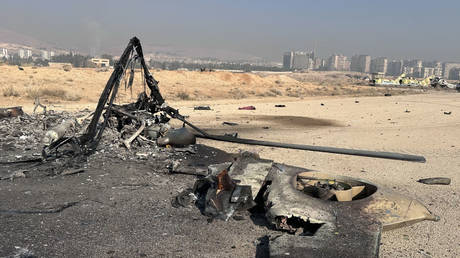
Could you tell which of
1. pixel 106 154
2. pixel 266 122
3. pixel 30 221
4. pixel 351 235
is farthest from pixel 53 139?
pixel 266 122

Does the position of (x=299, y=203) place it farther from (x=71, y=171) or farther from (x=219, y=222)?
(x=71, y=171)

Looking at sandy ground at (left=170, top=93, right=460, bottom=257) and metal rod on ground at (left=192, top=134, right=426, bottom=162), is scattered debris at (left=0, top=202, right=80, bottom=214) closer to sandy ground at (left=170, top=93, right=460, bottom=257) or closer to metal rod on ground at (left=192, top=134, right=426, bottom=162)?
sandy ground at (left=170, top=93, right=460, bottom=257)

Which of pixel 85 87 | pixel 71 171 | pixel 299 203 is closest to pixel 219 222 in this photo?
pixel 299 203

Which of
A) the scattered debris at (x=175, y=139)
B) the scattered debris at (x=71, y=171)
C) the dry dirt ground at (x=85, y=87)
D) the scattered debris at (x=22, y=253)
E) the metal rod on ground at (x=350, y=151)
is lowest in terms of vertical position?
the scattered debris at (x=22, y=253)

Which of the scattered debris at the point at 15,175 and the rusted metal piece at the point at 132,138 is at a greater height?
the rusted metal piece at the point at 132,138

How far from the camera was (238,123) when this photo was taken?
16.4 m

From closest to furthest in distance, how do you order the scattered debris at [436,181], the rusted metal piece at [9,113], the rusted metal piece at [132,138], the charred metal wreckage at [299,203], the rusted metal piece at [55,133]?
1. the charred metal wreckage at [299,203]
2. the scattered debris at [436,181]
3. the rusted metal piece at [55,133]
4. the rusted metal piece at [132,138]
5. the rusted metal piece at [9,113]

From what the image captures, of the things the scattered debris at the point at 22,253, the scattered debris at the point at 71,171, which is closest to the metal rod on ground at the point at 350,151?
the scattered debris at the point at 71,171

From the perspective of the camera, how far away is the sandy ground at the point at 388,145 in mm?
5250

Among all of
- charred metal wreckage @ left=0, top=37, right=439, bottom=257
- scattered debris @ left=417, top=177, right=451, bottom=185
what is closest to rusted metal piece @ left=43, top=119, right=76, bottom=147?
charred metal wreckage @ left=0, top=37, right=439, bottom=257

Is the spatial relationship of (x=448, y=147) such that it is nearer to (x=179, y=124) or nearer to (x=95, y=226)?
(x=179, y=124)

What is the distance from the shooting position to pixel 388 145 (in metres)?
12.0

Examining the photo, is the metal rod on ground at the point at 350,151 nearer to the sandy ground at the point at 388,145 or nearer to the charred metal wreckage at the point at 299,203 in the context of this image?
the sandy ground at the point at 388,145

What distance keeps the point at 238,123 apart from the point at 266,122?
1.52m
